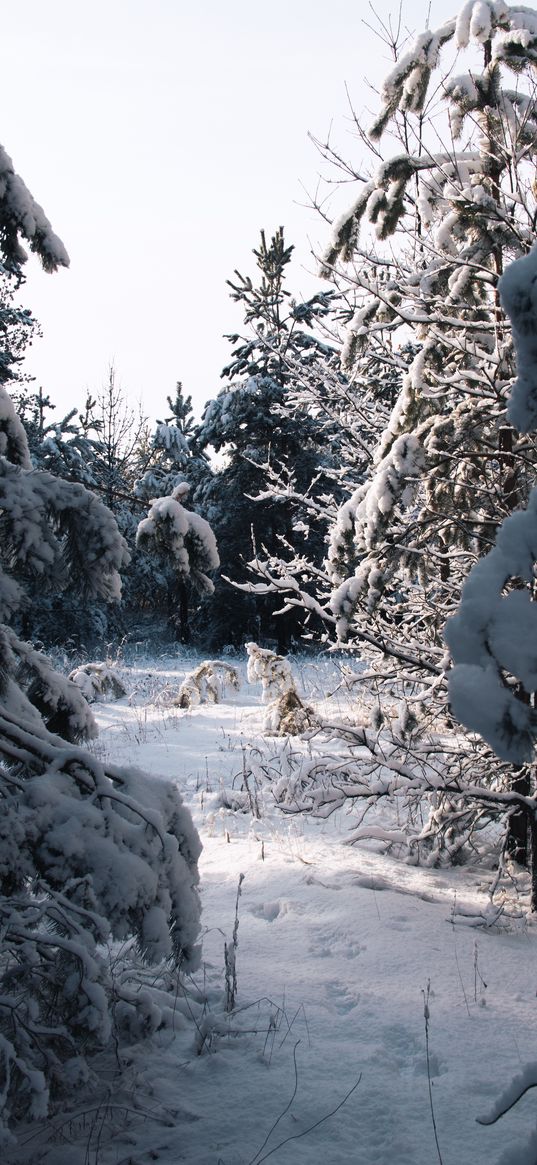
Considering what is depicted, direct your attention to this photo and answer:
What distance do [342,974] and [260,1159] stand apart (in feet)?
4.28

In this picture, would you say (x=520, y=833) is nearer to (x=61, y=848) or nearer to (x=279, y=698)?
(x=61, y=848)

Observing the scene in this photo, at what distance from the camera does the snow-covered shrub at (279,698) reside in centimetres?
831

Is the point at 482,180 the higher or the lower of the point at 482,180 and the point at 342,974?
the higher

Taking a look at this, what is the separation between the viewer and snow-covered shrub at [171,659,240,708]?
37.7 feet

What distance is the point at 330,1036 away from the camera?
295 centimetres

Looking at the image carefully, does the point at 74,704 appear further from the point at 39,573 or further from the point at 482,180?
the point at 482,180

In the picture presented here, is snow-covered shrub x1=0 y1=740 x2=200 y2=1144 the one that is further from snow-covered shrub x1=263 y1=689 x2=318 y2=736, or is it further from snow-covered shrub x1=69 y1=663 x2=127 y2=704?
snow-covered shrub x1=69 y1=663 x2=127 y2=704

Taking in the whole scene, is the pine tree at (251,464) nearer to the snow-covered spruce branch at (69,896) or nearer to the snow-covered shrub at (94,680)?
the snow-covered shrub at (94,680)

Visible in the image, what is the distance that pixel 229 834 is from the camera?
5.66 meters

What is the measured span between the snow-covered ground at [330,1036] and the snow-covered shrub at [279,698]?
3096 millimetres

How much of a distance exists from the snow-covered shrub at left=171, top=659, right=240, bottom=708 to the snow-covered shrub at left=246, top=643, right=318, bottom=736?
104 inches

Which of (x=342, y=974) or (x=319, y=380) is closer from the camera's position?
(x=342, y=974)

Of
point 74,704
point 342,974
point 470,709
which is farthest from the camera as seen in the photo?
point 342,974

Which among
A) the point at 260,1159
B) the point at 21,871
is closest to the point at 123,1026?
the point at 260,1159
